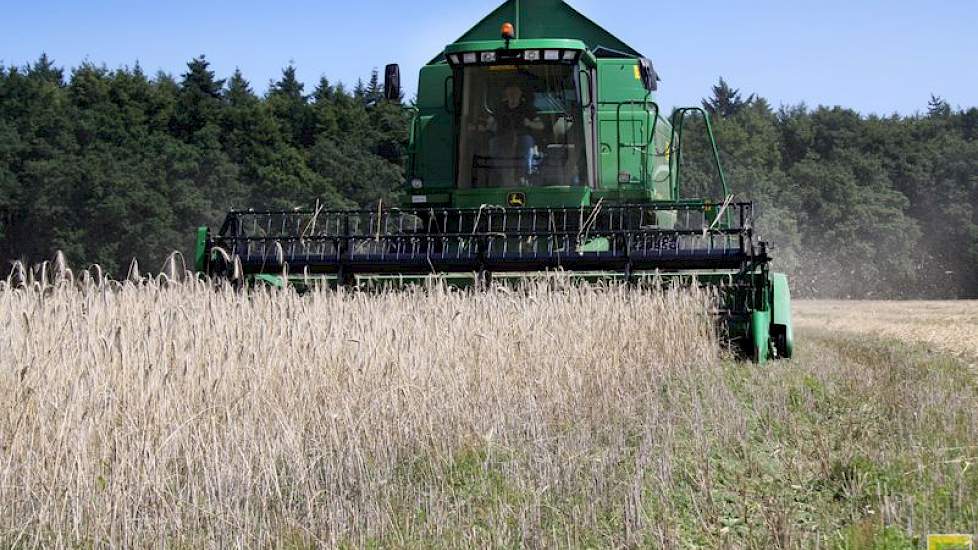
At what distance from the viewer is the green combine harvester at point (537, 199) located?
30.4ft

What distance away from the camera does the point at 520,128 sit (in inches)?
425

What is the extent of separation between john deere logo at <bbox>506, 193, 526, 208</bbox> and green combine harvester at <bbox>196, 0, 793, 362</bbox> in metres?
0.01

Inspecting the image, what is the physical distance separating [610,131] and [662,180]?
881 mm

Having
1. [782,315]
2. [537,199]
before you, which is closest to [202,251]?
[537,199]

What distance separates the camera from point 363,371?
19.0 feet

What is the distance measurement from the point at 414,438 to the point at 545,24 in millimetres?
8161

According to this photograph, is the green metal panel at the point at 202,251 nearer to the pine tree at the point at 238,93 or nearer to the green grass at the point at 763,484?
the green grass at the point at 763,484

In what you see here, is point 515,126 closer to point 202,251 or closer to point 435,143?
point 435,143

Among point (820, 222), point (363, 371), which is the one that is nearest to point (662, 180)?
point (363, 371)

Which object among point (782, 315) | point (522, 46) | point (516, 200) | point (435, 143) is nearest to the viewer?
point (782, 315)

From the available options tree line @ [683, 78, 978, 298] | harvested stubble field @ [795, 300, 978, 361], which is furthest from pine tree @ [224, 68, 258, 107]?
harvested stubble field @ [795, 300, 978, 361]

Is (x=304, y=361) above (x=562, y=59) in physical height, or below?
below

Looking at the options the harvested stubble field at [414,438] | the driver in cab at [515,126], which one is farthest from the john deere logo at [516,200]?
the harvested stubble field at [414,438]

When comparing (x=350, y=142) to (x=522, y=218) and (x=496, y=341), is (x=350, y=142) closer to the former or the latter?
(x=522, y=218)
